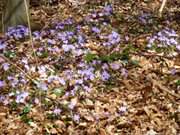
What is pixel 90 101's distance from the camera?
22.3 ft

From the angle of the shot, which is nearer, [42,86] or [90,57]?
[42,86]

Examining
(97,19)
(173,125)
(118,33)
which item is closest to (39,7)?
(97,19)

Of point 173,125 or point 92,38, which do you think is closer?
point 173,125

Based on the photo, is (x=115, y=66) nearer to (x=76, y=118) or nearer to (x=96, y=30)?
(x=76, y=118)

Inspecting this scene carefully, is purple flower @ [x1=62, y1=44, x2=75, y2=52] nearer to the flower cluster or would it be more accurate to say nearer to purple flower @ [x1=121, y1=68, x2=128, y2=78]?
purple flower @ [x1=121, y1=68, x2=128, y2=78]

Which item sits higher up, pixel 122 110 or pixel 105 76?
pixel 105 76

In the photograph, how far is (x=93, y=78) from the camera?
731cm

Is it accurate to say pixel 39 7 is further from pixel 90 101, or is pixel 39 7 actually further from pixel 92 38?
pixel 90 101

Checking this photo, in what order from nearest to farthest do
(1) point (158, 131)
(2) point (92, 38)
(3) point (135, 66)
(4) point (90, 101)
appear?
(1) point (158, 131)
(4) point (90, 101)
(3) point (135, 66)
(2) point (92, 38)

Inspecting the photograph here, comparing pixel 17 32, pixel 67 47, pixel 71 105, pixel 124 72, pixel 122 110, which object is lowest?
pixel 122 110

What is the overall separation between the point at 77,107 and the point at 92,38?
2.58 meters

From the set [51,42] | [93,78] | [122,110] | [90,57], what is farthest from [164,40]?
[122,110]

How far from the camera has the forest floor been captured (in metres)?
6.39

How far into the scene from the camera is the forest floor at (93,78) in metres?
6.39
